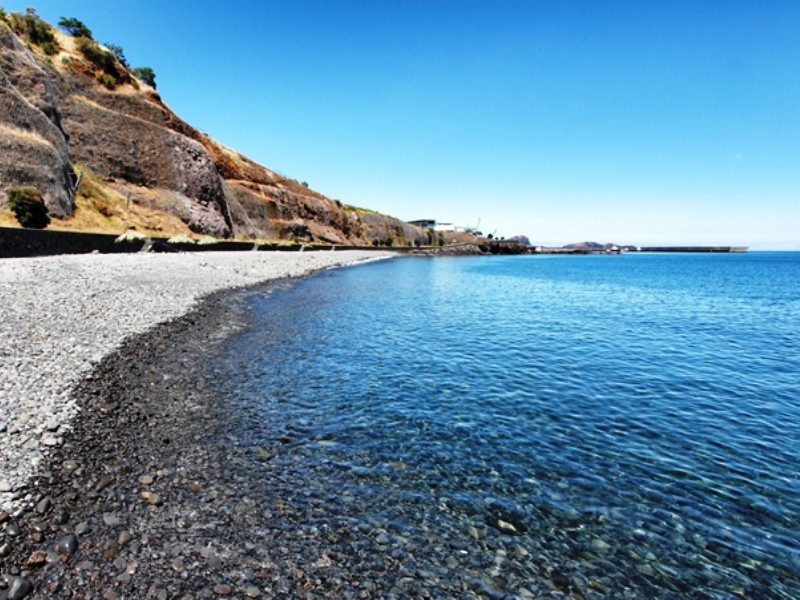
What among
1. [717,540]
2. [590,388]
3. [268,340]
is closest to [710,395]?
[590,388]

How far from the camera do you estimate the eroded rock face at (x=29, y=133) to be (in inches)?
1341

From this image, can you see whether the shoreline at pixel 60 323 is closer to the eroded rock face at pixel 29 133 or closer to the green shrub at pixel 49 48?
the eroded rock face at pixel 29 133

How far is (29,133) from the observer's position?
1476 inches

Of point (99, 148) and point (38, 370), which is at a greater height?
point (99, 148)

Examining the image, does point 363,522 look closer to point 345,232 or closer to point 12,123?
point 12,123

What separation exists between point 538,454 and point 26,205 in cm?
3929

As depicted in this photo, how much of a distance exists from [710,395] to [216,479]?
14829 mm

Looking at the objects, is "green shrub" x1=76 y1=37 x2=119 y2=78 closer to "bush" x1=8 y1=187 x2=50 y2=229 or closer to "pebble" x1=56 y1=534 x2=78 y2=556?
"bush" x1=8 y1=187 x2=50 y2=229

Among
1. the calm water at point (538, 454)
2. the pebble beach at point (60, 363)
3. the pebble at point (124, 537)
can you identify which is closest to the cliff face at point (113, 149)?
the pebble beach at point (60, 363)

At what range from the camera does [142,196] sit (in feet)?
183

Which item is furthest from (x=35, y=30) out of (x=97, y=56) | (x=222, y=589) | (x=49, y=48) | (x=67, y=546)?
(x=222, y=589)

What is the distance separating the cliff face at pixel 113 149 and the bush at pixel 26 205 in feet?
5.80

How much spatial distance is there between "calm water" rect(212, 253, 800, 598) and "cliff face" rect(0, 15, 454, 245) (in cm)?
3510

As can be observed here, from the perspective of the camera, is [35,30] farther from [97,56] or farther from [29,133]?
[29,133]
